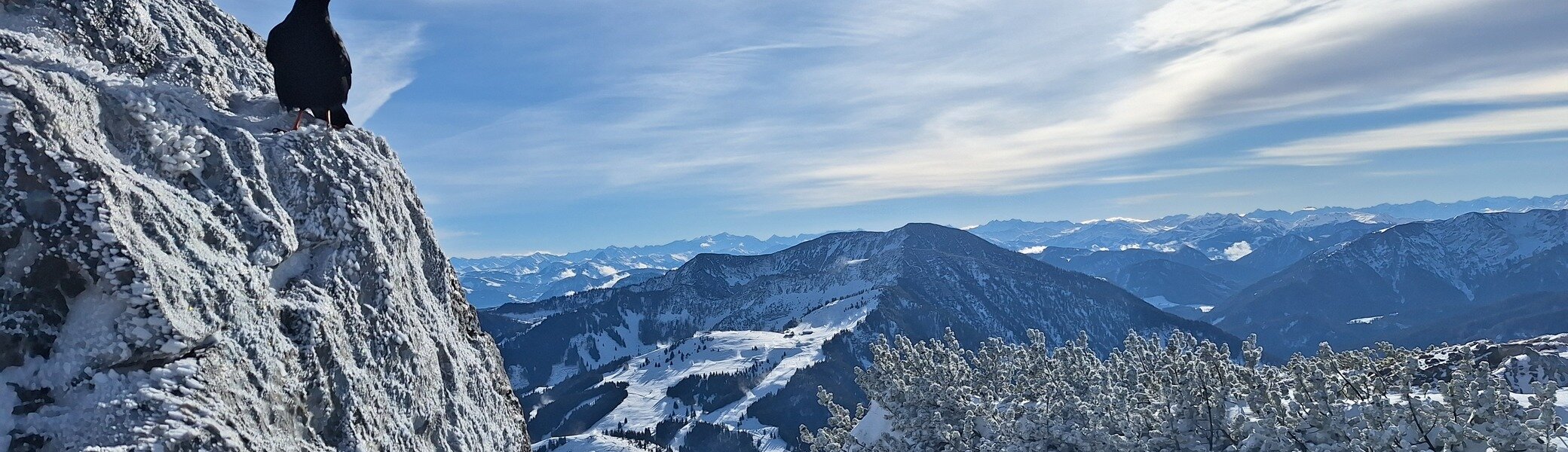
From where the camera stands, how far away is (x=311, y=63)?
10578 millimetres

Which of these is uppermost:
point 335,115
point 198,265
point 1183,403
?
point 335,115

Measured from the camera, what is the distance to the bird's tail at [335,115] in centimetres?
1066

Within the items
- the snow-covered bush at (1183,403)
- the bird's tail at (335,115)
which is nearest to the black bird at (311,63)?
the bird's tail at (335,115)

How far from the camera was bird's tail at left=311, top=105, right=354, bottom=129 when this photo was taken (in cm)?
1066

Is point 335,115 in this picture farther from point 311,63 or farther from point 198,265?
point 198,265

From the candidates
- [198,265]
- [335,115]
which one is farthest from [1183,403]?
[198,265]

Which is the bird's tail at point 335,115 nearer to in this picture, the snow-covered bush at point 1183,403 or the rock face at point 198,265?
the rock face at point 198,265

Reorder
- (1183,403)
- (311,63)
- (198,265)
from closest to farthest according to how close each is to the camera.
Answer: (198,265) < (311,63) < (1183,403)

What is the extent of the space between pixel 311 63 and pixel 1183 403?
26.0 m

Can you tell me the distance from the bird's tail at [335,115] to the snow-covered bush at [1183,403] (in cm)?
2137

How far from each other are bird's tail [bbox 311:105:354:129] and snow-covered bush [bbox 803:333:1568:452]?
2137cm

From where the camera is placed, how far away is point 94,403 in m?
6.26

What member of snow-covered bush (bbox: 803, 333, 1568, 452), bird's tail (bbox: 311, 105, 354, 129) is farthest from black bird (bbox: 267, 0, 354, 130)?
snow-covered bush (bbox: 803, 333, 1568, 452)

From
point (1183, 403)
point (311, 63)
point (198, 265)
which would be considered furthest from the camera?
point (1183, 403)
